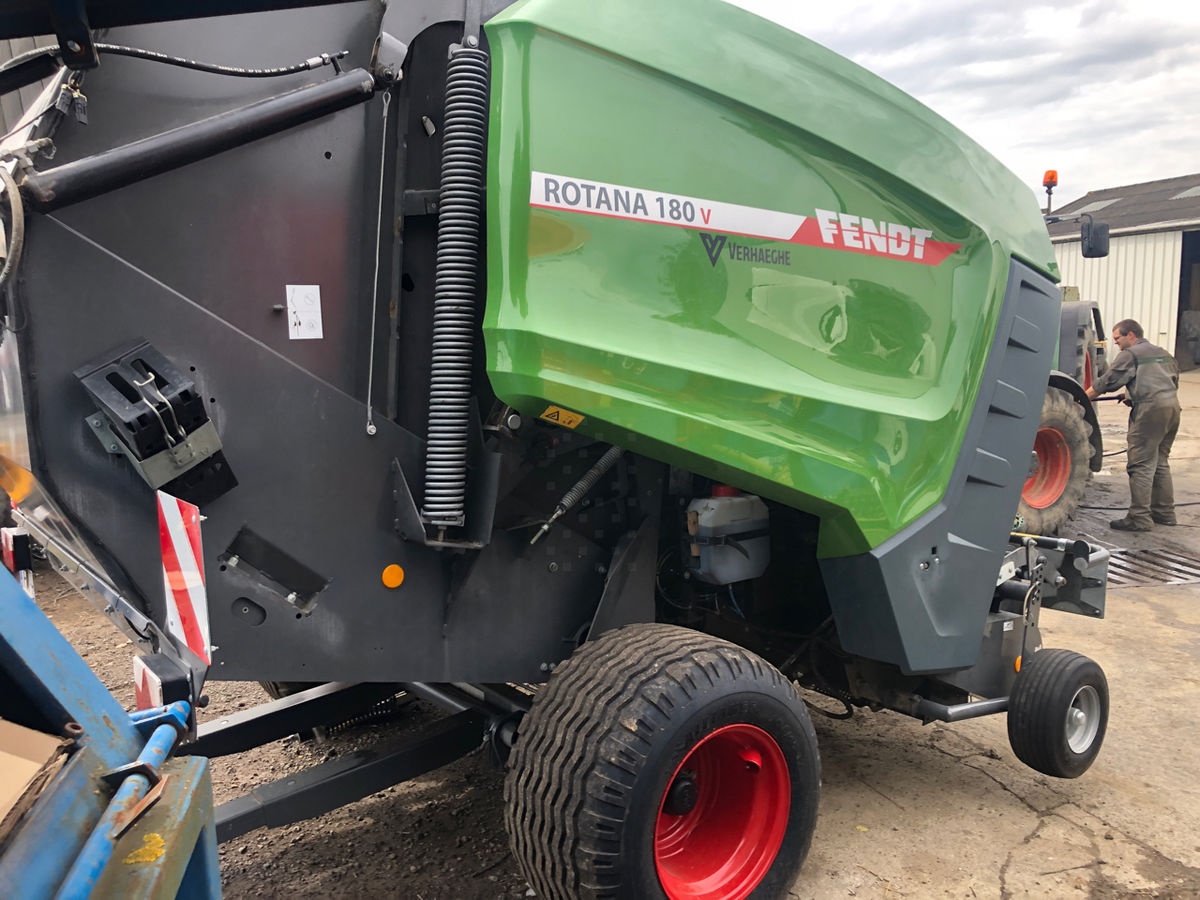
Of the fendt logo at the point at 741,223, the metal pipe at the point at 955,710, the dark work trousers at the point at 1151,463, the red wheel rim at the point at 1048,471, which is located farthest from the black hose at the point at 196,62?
the dark work trousers at the point at 1151,463

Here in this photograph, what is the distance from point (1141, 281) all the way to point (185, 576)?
23439 mm

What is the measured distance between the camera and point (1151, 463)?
8.07 metres

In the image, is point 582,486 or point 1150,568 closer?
point 582,486

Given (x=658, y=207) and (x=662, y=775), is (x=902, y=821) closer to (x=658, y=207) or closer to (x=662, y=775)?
(x=662, y=775)

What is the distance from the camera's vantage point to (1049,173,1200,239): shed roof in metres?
21.7

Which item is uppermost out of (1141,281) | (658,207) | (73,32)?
(1141,281)

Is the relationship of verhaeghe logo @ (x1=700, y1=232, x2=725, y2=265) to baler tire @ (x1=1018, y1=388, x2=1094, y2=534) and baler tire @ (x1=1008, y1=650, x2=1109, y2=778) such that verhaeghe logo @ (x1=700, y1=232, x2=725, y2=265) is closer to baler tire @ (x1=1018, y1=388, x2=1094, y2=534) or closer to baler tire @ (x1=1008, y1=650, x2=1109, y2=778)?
baler tire @ (x1=1008, y1=650, x2=1109, y2=778)

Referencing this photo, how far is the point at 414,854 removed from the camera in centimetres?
296

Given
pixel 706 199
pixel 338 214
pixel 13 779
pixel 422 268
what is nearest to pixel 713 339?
pixel 706 199

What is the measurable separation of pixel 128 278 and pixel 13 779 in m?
1.10

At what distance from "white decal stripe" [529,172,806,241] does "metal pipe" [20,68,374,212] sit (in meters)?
0.47

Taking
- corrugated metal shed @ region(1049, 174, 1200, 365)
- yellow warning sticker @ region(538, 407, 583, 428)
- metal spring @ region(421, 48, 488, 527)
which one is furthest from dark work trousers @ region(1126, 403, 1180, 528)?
corrugated metal shed @ region(1049, 174, 1200, 365)

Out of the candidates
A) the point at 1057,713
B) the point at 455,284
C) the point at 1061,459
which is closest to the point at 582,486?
the point at 455,284

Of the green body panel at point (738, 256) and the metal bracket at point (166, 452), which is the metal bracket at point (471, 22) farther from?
the metal bracket at point (166, 452)
